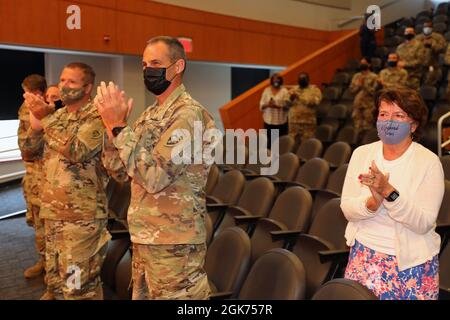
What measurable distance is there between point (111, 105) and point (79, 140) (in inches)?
35.1

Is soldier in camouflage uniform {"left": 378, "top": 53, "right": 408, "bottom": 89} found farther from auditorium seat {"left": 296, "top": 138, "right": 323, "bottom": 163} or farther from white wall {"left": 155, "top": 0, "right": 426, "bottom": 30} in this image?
white wall {"left": 155, "top": 0, "right": 426, "bottom": 30}

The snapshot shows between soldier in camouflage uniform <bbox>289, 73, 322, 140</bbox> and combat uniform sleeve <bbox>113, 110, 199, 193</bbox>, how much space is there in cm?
539

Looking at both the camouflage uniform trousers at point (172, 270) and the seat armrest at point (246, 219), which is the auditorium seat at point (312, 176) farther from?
the camouflage uniform trousers at point (172, 270)

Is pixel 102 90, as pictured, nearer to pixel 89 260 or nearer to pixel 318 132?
pixel 89 260

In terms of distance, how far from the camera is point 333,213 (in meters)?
3.08

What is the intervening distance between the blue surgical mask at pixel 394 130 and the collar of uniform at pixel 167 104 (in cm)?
77

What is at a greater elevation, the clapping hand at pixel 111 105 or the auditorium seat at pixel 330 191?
the clapping hand at pixel 111 105

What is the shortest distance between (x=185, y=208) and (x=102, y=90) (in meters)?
0.53

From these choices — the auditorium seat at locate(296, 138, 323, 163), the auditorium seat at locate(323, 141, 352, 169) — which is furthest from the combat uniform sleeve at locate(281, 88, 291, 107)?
the auditorium seat at locate(323, 141, 352, 169)

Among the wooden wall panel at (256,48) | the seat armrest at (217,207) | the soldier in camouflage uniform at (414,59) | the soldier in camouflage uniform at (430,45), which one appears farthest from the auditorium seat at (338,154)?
the wooden wall panel at (256,48)

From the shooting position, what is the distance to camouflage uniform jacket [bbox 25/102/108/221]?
2.69 m

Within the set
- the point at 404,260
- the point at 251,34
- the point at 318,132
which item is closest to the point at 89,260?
the point at 404,260

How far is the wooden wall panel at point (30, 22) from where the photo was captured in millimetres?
6395

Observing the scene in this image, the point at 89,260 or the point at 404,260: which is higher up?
the point at 404,260
